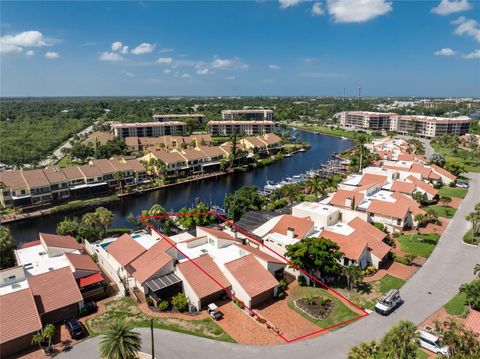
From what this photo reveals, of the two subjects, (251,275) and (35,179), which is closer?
(251,275)

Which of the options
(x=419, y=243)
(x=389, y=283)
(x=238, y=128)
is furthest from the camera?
(x=238, y=128)

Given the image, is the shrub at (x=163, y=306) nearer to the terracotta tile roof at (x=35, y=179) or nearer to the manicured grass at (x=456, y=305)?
the manicured grass at (x=456, y=305)

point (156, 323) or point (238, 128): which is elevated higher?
point (238, 128)

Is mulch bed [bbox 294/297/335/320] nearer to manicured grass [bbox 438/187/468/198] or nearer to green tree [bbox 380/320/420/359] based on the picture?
green tree [bbox 380/320/420/359]

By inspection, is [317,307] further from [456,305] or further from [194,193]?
[194,193]

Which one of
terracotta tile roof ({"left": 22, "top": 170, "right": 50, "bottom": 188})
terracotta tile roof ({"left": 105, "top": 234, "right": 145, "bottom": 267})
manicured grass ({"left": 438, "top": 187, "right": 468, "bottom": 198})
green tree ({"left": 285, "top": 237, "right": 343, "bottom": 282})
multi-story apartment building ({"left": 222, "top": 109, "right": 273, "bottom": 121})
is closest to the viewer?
green tree ({"left": 285, "top": 237, "right": 343, "bottom": 282})

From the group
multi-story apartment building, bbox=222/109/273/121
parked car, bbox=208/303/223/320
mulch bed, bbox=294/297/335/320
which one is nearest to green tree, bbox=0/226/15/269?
parked car, bbox=208/303/223/320

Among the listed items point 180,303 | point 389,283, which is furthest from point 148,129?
point 389,283
